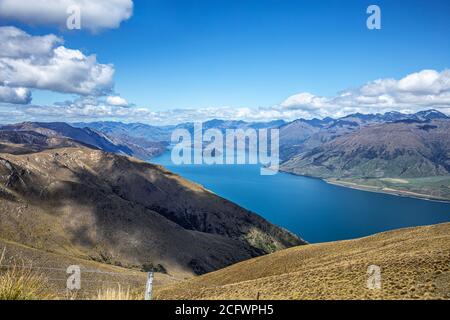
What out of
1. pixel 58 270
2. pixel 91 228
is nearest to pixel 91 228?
pixel 91 228

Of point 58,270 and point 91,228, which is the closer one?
point 58,270

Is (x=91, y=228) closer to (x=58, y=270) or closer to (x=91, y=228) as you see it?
(x=91, y=228)

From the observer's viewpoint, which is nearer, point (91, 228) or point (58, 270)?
point (58, 270)

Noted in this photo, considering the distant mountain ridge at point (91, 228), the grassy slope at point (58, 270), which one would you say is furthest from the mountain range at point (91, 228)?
the grassy slope at point (58, 270)

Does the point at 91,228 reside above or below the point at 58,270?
below

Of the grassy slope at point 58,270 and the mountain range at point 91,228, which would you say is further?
the mountain range at point 91,228

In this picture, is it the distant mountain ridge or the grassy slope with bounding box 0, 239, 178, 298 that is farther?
the distant mountain ridge

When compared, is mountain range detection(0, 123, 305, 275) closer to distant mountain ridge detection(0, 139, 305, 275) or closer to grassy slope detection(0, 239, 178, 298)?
distant mountain ridge detection(0, 139, 305, 275)

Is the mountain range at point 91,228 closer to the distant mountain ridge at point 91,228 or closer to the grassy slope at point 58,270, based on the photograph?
the distant mountain ridge at point 91,228

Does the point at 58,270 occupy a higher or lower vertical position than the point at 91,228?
higher

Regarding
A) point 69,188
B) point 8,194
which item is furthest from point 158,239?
point 8,194

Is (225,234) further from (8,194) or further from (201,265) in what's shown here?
(8,194)

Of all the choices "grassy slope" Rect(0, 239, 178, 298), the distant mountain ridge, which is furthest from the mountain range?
"grassy slope" Rect(0, 239, 178, 298)
